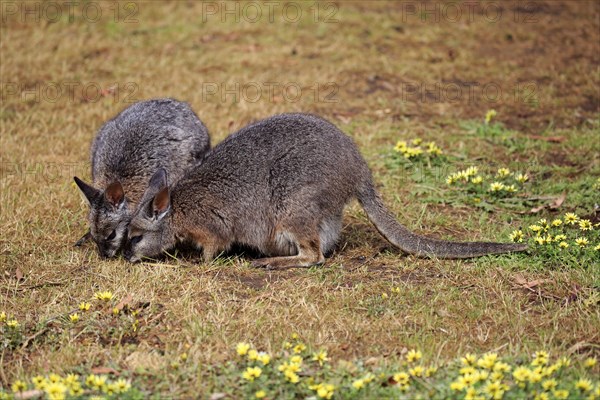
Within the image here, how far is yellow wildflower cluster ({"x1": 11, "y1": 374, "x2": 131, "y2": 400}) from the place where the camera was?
4.11 m

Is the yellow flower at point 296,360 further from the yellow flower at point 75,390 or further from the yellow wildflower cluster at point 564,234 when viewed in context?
the yellow wildflower cluster at point 564,234

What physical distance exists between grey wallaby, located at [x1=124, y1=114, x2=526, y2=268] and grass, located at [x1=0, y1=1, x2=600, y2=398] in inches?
6.4

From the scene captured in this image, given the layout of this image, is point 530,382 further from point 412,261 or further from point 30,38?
point 30,38

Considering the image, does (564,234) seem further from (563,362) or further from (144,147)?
(144,147)

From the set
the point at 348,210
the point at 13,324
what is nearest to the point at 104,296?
the point at 13,324

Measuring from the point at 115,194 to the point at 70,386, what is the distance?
2.22 meters

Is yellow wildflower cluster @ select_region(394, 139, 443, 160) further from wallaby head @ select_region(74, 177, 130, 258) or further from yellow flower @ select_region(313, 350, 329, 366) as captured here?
yellow flower @ select_region(313, 350, 329, 366)

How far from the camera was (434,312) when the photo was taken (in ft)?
17.3

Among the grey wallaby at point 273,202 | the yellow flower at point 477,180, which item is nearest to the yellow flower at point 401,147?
the yellow flower at point 477,180

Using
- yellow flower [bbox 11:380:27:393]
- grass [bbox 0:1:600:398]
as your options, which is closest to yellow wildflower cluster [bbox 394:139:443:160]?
grass [bbox 0:1:600:398]

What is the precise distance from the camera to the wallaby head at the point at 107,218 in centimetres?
611

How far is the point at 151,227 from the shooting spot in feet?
20.2

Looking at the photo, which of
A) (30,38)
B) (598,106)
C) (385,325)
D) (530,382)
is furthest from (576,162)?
(30,38)

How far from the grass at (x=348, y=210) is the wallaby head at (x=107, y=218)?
169mm
